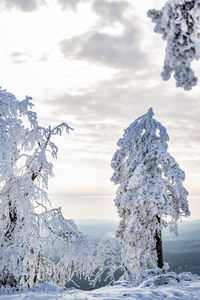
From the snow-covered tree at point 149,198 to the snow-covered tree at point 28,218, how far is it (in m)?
5.82

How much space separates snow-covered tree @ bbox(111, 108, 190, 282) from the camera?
1547 centimetres

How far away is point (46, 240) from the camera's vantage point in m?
10.6

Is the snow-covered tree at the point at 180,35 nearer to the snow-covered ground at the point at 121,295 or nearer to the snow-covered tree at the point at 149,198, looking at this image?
the snow-covered ground at the point at 121,295

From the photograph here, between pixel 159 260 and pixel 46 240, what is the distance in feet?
27.6

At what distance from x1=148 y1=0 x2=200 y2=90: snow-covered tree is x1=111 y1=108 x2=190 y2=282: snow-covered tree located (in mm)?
10778

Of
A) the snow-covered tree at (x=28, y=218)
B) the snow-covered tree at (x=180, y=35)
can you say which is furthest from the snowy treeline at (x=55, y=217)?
the snow-covered tree at (x=180, y=35)

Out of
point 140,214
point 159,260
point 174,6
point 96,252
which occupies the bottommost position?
point 159,260

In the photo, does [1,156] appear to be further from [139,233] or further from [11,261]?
[139,233]

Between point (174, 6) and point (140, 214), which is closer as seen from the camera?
point (174, 6)

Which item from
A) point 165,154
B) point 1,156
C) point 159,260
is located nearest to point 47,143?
point 1,156

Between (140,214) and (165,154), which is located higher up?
(165,154)

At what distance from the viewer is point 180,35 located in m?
4.99

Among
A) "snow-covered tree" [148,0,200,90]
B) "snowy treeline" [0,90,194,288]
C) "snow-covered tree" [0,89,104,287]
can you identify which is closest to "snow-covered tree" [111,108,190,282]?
"snowy treeline" [0,90,194,288]

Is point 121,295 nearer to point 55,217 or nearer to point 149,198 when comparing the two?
point 55,217
